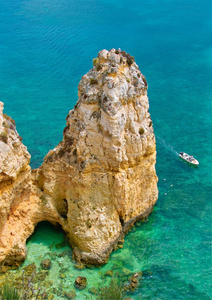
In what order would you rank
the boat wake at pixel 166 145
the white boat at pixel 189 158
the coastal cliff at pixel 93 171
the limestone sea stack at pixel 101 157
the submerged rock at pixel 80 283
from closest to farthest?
the submerged rock at pixel 80 283, the coastal cliff at pixel 93 171, the limestone sea stack at pixel 101 157, the white boat at pixel 189 158, the boat wake at pixel 166 145

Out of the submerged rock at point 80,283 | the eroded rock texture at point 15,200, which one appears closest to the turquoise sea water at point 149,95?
the submerged rock at point 80,283

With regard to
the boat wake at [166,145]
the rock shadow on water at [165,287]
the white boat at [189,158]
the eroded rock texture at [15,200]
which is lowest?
the rock shadow on water at [165,287]

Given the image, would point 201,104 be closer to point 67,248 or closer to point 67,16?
point 67,248

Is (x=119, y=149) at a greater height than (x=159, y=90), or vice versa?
(x=159, y=90)

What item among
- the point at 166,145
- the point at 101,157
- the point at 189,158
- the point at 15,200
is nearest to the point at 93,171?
the point at 101,157

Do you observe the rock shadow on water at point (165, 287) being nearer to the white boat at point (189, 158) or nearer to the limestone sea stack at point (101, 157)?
the limestone sea stack at point (101, 157)

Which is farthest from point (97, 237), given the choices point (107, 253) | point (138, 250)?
point (138, 250)
